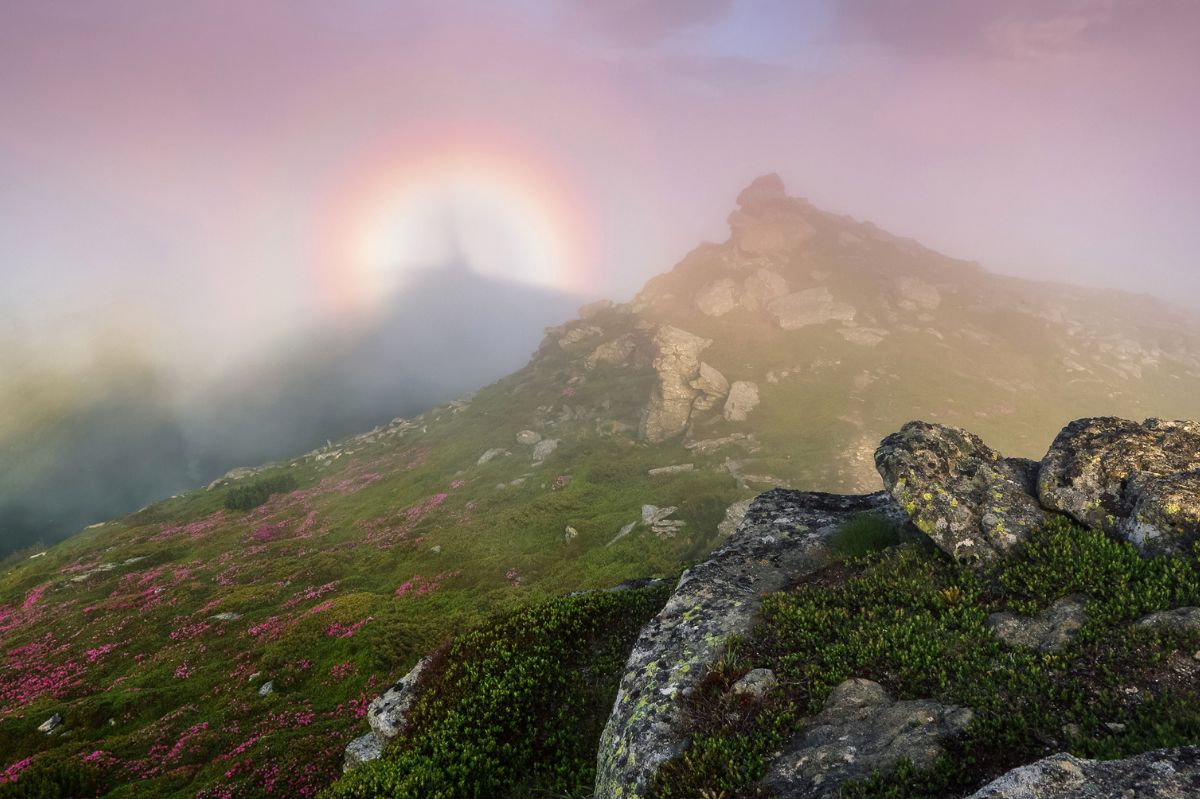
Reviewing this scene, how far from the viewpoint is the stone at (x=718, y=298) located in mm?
106562

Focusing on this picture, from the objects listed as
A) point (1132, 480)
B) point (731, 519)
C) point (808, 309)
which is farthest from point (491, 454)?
point (808, 309)

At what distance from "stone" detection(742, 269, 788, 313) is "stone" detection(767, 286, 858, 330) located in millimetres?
2201

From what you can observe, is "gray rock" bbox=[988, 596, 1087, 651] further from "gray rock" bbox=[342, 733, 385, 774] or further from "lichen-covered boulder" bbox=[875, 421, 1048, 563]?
"gray rock" bbox=[342, 733, 385, 774]

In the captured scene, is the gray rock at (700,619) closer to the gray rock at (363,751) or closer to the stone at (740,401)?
the gray rock at (363,751)

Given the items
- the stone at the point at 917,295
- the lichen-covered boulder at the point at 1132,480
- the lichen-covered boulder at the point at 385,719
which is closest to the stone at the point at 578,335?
the stone at the point at 917,295

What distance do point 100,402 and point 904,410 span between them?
224458mm

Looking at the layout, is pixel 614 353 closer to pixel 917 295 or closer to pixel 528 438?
pixel 528 438

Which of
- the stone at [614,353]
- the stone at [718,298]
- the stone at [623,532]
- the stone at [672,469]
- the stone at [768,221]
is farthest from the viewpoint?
the stone at [768,221]

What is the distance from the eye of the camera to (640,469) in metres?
55.7

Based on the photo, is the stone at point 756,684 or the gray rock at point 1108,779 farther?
the stone at point 756,684

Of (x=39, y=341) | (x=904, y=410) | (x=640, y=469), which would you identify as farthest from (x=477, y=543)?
(x=39, y=341)

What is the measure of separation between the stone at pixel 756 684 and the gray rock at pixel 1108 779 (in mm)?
3837

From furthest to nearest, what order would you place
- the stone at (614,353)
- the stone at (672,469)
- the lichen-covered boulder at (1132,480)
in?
the stone at (614,353), the stone at (672,469), the lichen-covered boulder at (1132,480)

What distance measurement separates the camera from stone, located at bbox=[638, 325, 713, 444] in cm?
7056
